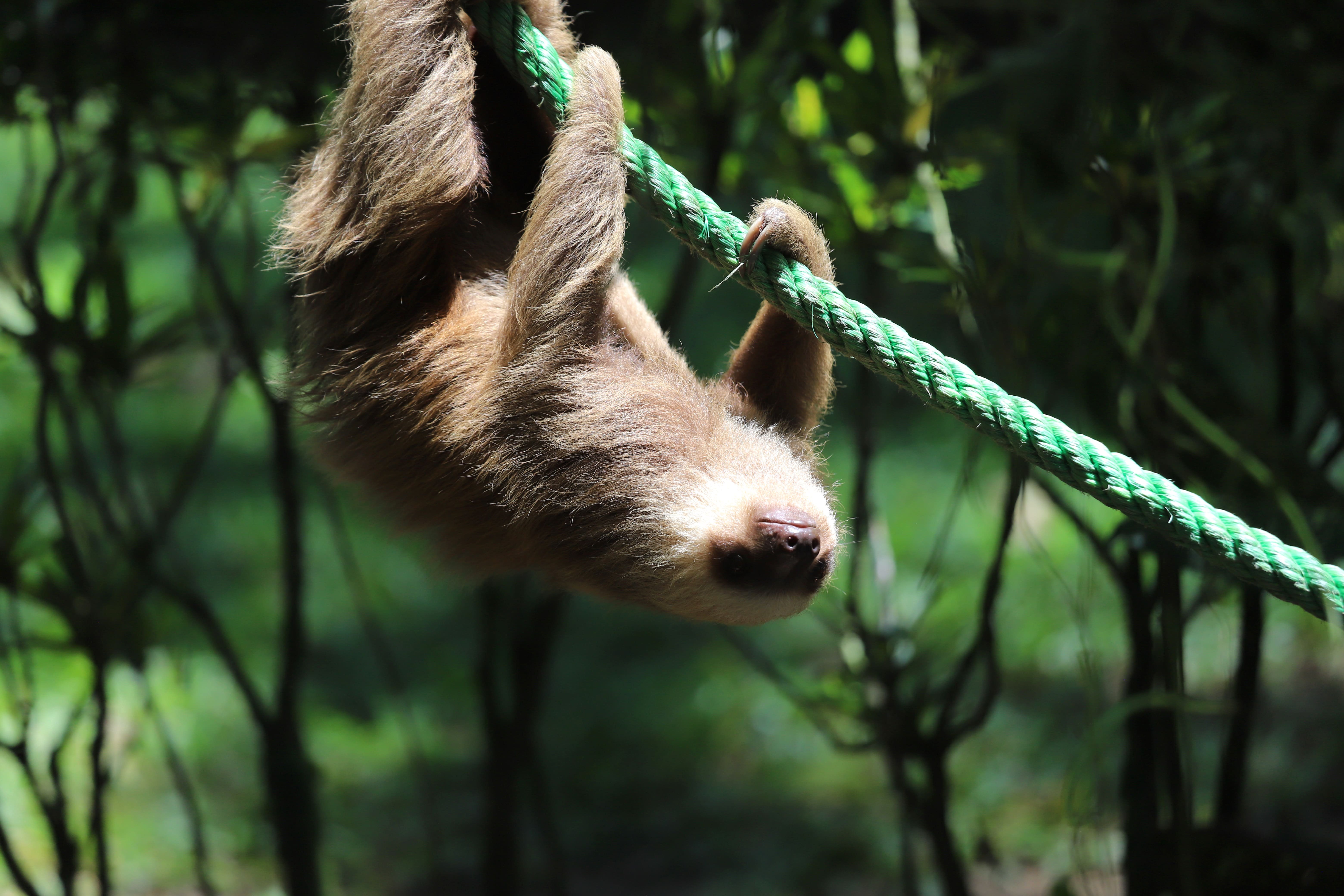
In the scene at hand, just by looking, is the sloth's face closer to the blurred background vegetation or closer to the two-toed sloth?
the two-toed sloth

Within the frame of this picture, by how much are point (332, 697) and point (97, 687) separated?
249 cm

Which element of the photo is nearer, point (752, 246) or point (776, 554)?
point (752, 246)

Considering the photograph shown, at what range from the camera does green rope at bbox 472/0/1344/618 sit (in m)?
1.68

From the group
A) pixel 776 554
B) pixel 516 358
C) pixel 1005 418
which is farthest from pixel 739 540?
pixel 1005 418

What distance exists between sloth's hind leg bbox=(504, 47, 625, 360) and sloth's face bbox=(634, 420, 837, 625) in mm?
430

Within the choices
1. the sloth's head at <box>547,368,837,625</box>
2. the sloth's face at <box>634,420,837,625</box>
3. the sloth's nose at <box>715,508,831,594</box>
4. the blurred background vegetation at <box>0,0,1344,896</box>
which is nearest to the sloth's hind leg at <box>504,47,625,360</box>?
the sloth's head at <box>547,368,837,625</box>

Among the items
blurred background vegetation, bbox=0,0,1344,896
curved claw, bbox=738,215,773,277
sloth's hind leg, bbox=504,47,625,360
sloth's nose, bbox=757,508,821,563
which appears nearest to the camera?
curved claw, bbox=738,215,773,277

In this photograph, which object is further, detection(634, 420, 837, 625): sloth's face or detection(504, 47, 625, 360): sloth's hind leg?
detection(634, 420, 837, 625): sloth's face

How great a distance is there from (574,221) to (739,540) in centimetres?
73

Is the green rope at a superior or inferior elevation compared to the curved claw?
inferior

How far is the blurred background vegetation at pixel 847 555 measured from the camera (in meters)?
2.98

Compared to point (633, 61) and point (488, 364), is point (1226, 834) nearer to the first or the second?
point (488, 364)

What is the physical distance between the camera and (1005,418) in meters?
1.70

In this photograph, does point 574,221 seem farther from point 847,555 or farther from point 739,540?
point 847,555
